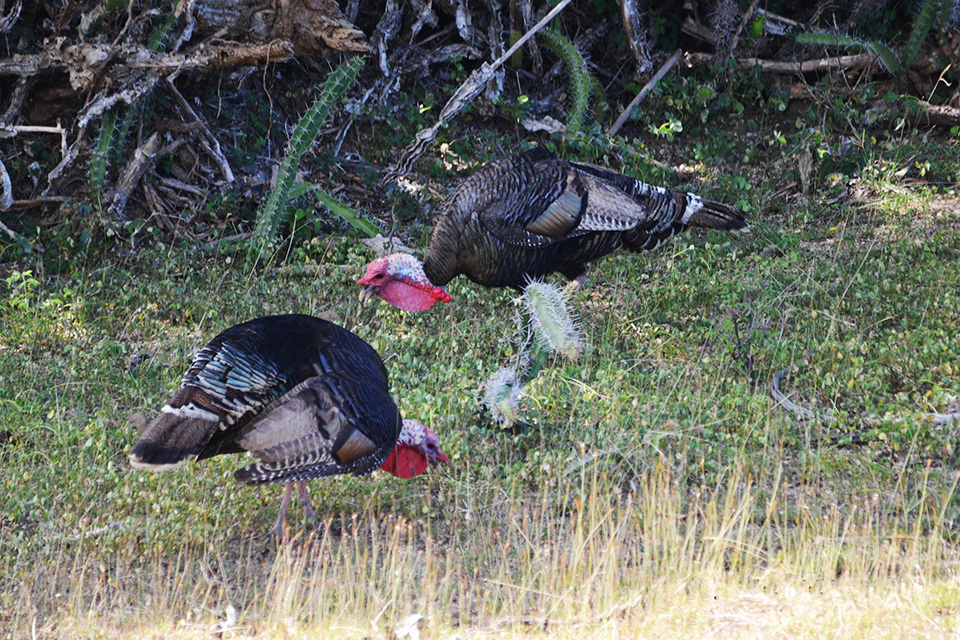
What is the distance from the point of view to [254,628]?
3.68m

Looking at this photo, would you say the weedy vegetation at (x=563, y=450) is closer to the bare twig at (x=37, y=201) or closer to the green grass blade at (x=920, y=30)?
the bare twig at (x=37, y=201)

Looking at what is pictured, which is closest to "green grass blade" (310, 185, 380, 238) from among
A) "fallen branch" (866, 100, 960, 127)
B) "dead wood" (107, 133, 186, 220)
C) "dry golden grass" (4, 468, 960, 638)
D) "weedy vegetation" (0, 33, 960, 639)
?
"weedy vegetation" (0, 33, 960, 639)

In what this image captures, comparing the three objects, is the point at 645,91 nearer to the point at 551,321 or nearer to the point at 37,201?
the point at 551,321

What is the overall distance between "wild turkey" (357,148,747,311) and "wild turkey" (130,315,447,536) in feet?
3.76

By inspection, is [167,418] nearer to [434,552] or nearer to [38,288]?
[434,552]

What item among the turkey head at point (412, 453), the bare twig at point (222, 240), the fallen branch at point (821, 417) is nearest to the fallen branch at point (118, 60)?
the bare twig at point (222, 240)

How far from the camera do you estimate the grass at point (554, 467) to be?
12.3 ft

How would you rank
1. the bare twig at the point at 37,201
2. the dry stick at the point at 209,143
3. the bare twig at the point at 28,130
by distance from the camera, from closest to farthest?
the bare twig at the point at 28,130
the bare twig at the point at 37,201
the dry stick at the point at 209,143

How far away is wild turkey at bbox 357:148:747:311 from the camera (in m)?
5.68

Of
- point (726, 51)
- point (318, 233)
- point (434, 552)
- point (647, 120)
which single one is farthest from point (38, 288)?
point (726, 51)

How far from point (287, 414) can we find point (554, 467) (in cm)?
137

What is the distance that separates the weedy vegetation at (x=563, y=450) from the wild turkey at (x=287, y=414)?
1.02ft

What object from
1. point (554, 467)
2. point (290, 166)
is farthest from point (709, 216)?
point (290, 166)

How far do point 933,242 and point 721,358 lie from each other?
2630 mm
